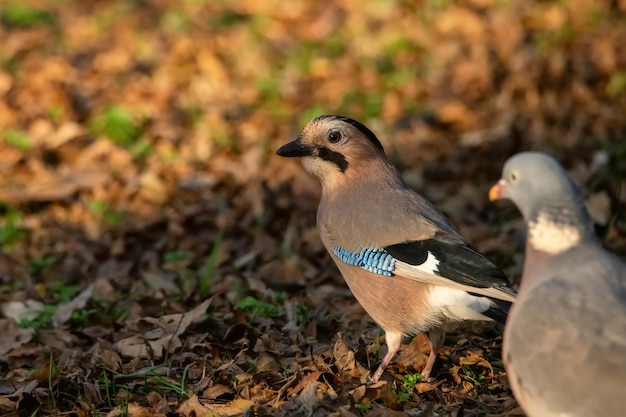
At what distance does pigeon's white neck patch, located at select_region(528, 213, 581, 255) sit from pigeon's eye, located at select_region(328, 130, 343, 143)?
1.92m

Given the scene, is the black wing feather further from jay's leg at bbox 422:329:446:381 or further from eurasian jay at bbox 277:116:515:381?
jay's leg at bbox 422:329:446:381

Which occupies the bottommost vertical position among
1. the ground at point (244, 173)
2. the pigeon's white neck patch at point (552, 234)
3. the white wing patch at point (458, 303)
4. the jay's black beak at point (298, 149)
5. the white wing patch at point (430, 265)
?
the ground at point (244, 173)

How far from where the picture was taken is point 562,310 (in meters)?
3.06

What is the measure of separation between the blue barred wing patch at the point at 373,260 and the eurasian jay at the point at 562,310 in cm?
122

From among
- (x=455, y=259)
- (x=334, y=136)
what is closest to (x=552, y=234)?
(x=455, y=259)

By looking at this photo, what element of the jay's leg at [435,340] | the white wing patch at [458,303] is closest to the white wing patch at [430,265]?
the white wing patch at [458,303]

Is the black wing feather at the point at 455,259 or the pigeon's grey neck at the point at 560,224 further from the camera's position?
the black wing feather at the point at 455,259

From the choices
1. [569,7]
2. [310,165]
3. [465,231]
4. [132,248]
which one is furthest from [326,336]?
[569,7]

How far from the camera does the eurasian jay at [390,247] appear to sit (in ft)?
13.6

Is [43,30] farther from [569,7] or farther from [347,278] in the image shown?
[347,278]

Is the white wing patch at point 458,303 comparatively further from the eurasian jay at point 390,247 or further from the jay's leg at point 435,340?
Answer: the jay's leg at point 435,340

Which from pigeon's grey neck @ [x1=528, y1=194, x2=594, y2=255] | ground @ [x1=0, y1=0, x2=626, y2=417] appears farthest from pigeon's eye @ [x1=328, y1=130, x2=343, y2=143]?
pigeon's grey neck @ [x1=528, y1=194, x2=594, y2=255]

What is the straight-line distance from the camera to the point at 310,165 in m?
5.06

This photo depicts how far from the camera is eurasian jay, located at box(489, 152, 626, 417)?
9.75ft
